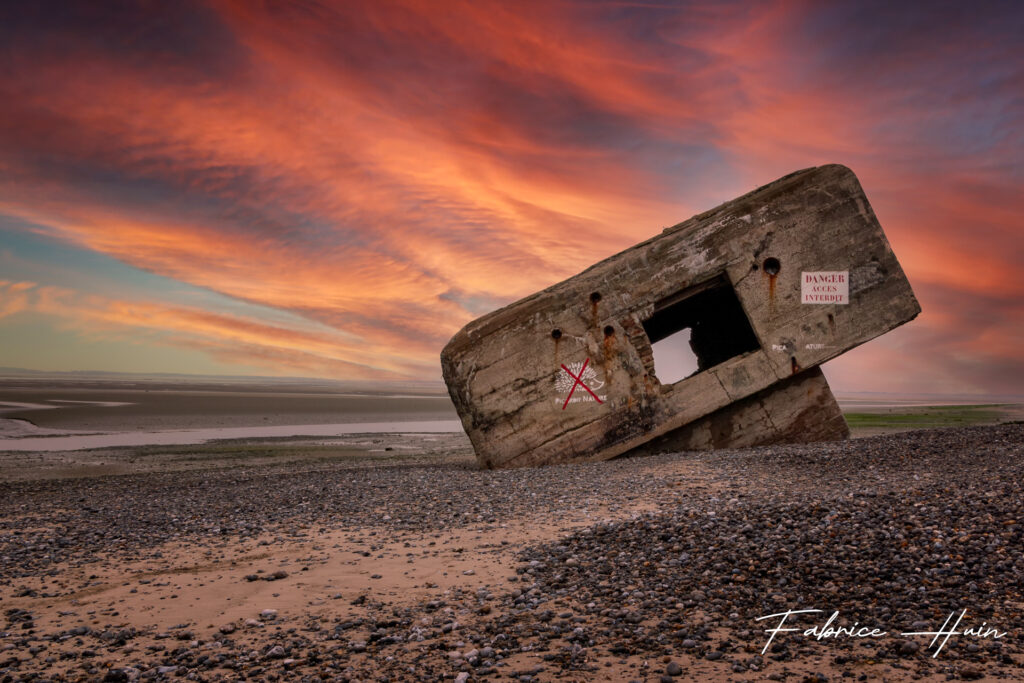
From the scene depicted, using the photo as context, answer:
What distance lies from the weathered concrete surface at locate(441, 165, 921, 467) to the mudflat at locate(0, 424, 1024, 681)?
173 cm

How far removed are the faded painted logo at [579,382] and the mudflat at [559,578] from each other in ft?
6.33

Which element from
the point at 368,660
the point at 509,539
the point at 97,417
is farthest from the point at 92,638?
the point at 97,417

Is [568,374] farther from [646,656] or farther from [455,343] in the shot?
[646,656]

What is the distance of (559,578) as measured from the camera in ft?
16.6

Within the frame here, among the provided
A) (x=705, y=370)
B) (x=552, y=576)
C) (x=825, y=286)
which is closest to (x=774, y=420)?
(x=705, y=370)

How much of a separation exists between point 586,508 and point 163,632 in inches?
159

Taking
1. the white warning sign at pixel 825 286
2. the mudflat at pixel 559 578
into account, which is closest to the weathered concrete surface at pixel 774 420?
the white warning sign at pixel 825 286

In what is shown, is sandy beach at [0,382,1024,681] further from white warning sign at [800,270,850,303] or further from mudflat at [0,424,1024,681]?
white warning sign at [800,270,850,303]

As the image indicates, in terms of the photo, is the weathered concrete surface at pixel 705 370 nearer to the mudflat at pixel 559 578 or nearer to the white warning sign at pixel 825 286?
the white warning sign at pixel 825 286

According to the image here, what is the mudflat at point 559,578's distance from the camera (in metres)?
3.75

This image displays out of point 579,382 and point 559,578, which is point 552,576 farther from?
point 579,382

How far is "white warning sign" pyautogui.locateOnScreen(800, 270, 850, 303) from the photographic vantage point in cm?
1028

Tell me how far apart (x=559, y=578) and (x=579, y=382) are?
18.3 ft

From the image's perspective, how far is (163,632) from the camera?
4.38 m
